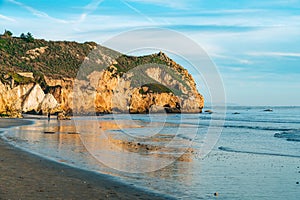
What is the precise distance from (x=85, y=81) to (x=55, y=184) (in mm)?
102404

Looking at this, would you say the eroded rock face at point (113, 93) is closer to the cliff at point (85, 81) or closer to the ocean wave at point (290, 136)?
the cliff at point (85, 81)

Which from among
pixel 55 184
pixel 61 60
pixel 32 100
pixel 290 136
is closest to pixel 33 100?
pixel 32 100

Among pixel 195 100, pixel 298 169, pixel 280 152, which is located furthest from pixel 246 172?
pixel 195 100

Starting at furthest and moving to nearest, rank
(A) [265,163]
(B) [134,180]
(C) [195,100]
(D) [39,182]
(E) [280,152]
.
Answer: (C) [195,100] < (E) [280,152] < (A) [265,163] < (B) [134,180] < (D) [39,182]

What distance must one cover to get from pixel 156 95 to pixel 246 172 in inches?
4626

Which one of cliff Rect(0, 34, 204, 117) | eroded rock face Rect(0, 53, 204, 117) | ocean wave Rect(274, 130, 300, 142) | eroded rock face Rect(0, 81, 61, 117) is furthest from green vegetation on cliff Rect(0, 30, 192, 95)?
ocean wave Rect(274, 130, 300, 142)

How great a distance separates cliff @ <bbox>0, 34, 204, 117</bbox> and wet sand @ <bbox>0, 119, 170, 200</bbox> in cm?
5282

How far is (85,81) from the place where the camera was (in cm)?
11444

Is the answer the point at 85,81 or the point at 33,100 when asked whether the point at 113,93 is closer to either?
the point at 85,81

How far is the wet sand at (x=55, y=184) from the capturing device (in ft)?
38.8

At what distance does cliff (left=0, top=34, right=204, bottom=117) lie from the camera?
283ft

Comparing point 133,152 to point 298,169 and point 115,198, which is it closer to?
point 298,169

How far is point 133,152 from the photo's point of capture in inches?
949

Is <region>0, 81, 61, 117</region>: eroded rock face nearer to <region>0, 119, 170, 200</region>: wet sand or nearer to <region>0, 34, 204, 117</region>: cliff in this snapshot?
<region>0, 34, 204, 117</region>: cliff
